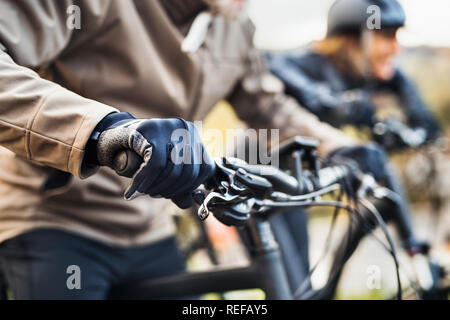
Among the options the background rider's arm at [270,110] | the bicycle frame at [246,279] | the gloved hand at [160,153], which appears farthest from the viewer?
the background rider's arm at [270,110]

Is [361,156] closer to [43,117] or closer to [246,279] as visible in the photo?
[246,279]

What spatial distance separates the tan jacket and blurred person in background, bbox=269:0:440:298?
0.82m

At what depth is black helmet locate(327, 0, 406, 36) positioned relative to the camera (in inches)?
94.6

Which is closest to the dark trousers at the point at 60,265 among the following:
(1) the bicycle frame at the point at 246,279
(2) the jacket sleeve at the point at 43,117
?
(1) the bicycle frame at the point at 246,279

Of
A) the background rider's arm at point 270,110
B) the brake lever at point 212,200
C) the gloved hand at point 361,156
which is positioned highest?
the background rider's arm at point 270,110

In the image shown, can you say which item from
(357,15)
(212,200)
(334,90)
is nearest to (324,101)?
(357,15)

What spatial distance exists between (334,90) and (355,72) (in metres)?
0.17

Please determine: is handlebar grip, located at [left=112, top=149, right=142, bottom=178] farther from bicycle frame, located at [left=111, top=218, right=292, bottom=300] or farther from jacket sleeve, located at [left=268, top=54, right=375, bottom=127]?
jacket sleeve, located at [left=268, top=54, right=375, bottom=127]

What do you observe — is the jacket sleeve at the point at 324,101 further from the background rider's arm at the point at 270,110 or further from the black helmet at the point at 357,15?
the background rider's arm at the point at 270,110

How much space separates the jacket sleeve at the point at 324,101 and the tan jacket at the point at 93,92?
0.89 m

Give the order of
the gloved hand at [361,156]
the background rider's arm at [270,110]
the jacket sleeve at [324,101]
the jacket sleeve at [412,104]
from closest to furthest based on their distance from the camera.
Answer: the gloved hand at [361,156] → the background rider's arm at [270,110] → the jacket sleeve at [324,101] → the jacket sleeve at [412,104]

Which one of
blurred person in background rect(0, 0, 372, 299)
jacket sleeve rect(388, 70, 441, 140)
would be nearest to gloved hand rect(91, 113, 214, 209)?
blurred person in background rect(0, 0, 372, 299)

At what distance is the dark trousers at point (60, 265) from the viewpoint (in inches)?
50.4

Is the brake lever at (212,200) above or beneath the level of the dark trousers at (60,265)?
above
